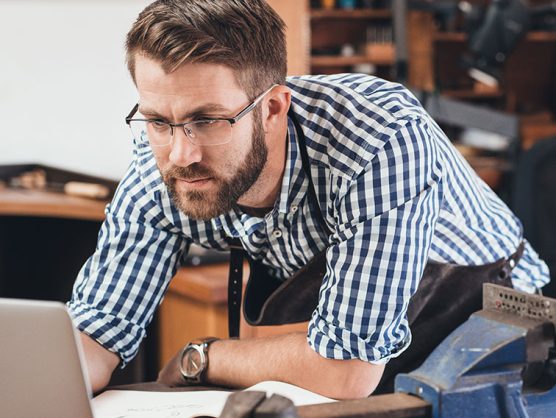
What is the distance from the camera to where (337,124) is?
4.81 ft

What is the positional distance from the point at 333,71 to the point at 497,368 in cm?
557

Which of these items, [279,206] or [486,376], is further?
[279,206]

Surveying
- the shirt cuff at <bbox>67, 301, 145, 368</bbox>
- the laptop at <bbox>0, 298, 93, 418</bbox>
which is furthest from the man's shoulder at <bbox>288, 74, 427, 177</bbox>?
the laptop at <bbox>0, 298, 93, 418</bbox>

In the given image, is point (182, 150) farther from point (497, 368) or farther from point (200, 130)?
point (497, 368)

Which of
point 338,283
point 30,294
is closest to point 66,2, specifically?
point 30,294

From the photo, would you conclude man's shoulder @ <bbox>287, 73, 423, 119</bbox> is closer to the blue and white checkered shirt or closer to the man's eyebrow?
the blue and white checkered shirt

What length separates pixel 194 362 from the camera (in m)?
1.53

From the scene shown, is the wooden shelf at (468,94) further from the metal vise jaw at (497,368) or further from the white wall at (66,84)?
the metal vise jaw at (497,368)

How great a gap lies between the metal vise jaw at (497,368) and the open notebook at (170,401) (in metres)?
0.34

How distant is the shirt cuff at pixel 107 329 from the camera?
1548 mm

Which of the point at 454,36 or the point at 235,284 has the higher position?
the point at 454,36

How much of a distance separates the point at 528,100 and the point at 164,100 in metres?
6.41

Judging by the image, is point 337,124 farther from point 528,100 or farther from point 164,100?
point 528,100

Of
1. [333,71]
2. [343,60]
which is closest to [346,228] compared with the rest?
[343,60]
